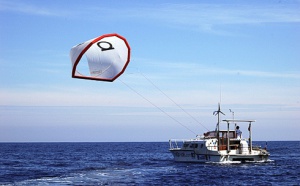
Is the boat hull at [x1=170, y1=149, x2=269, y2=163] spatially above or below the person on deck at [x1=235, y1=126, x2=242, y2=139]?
below

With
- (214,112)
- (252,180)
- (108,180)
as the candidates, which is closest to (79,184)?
(108,180)

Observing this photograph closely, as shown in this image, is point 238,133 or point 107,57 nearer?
point 107,57

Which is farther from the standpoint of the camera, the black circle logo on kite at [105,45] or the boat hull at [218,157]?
the boat hull at [218,157]

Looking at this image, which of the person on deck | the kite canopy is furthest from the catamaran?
the kite canopy

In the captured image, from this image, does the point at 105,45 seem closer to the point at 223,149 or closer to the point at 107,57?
the point at 107,57

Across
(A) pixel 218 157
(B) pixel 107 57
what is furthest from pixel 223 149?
→ (B) pixel 107 57

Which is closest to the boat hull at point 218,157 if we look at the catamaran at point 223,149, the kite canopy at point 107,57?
the catamaran at point 223,149

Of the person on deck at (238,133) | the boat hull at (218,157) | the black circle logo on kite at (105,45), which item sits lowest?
the boat hull at (218,157)

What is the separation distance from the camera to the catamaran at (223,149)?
194ft

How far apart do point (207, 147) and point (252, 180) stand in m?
15.6

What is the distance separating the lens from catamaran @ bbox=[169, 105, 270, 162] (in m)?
59.1

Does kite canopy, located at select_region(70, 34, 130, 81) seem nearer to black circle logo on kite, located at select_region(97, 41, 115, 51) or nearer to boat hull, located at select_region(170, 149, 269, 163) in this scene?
black circle logo on kite, located at select_region(97, 41, 115, 51)

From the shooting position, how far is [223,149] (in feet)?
199

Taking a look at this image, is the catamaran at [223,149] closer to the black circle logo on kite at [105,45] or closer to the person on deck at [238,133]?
the person on deck at [238,133]
